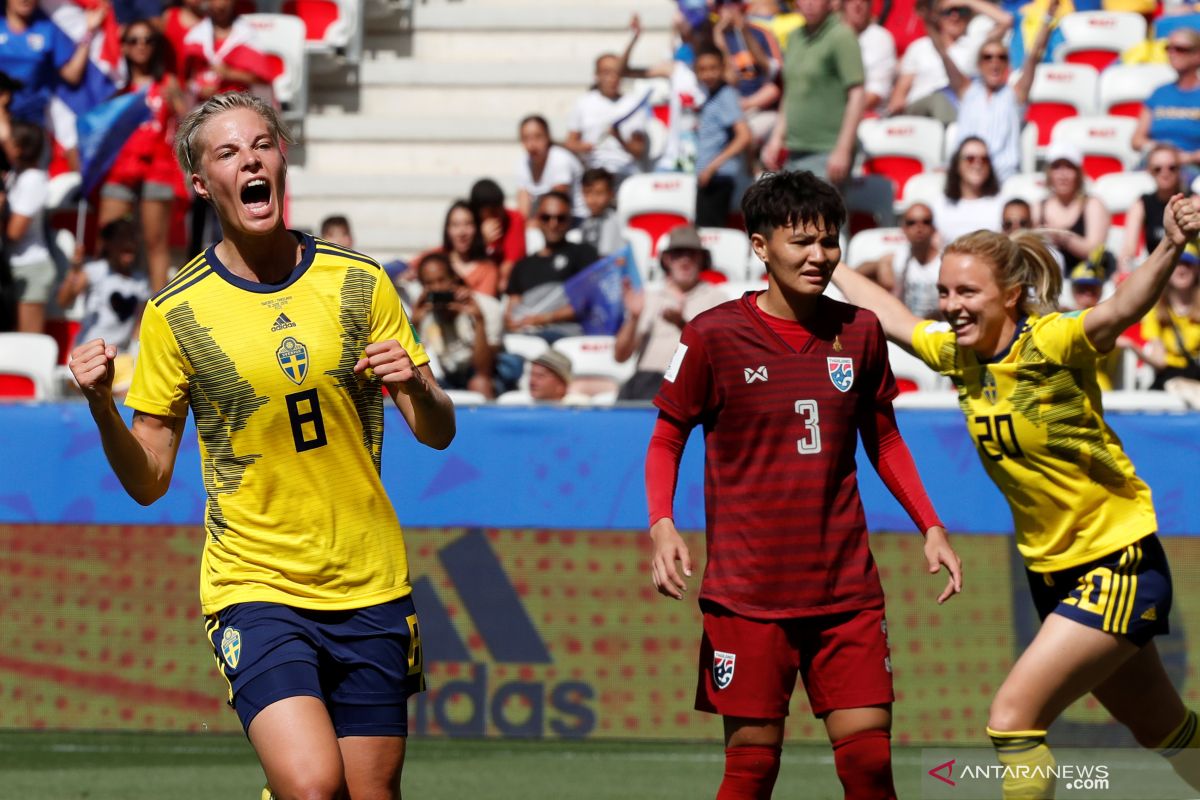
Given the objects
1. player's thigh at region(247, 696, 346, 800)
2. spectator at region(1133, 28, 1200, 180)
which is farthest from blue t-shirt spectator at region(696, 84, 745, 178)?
player's thigh at region(247, 696, 346, 800)

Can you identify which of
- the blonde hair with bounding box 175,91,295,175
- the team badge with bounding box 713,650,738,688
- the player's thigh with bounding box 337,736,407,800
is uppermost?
the blonde hair with bounding box 175,91,295,175

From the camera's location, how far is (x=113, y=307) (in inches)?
460

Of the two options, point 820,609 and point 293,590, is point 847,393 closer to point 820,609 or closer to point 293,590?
point 820,609

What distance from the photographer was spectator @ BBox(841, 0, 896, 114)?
516 inches

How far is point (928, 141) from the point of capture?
12773 mm

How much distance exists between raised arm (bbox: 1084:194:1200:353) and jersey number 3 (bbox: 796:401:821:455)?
0.98m

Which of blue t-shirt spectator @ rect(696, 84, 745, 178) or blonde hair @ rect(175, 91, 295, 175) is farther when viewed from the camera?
blue t-shirt spectator @ rect(696, 84, 745, 178)

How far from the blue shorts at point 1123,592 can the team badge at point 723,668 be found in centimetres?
118

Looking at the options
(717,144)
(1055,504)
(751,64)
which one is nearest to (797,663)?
(1055,504)

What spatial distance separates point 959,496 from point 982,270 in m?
2.51

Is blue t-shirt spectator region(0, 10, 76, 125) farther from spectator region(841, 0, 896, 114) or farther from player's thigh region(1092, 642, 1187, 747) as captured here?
player's thigh region(1092, 642, 1187, 747)

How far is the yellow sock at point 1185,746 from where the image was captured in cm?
547

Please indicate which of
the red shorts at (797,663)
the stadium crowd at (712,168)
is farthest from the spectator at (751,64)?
the red shorts at (797,663)

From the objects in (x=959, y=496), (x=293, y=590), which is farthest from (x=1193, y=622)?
(x=293, y=590)
